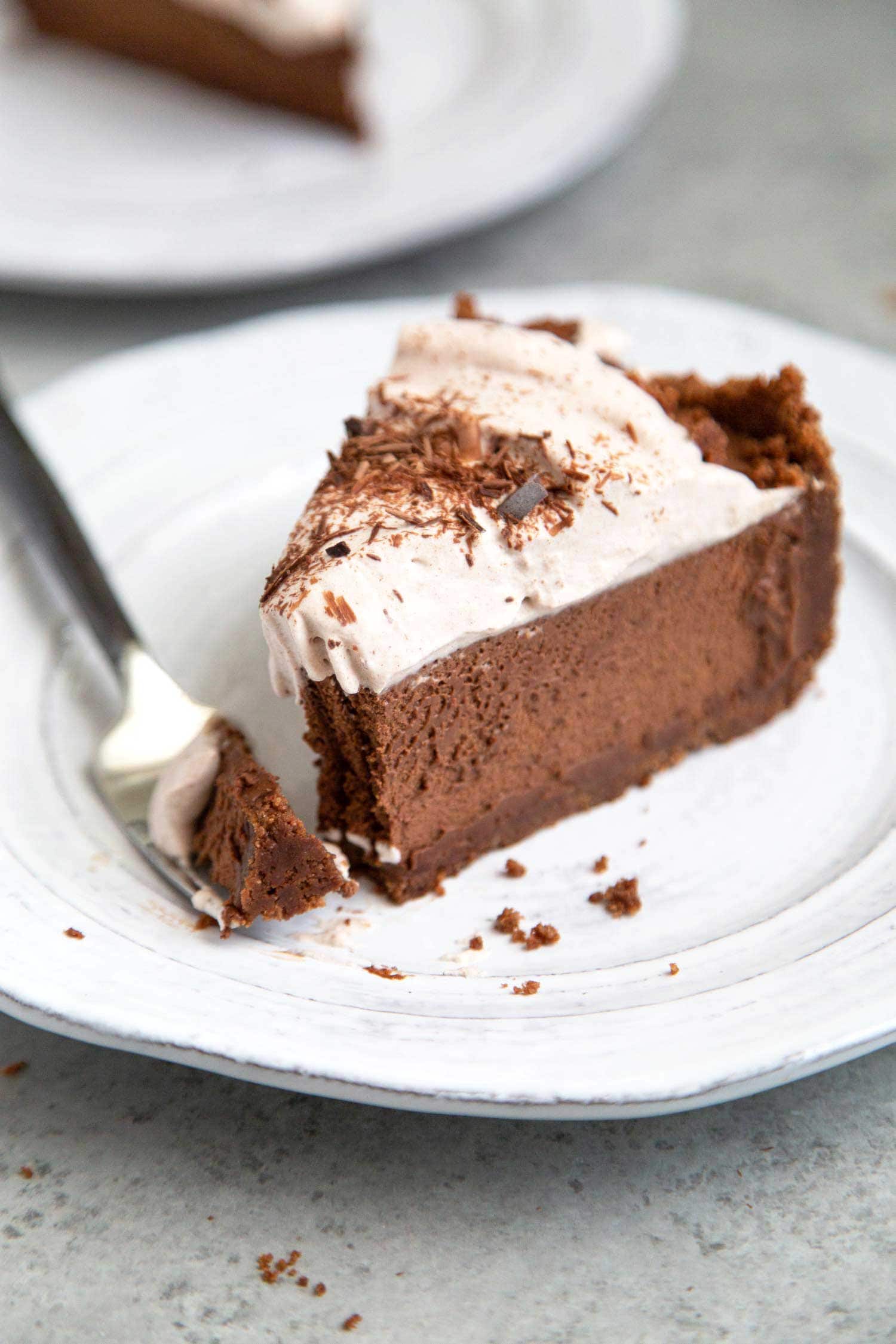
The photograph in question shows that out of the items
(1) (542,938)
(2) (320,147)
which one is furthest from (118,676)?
(2) (320,147)

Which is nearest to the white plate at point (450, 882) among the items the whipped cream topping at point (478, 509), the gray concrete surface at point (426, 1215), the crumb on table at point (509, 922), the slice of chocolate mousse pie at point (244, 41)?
the crumb on table at point (509, 922)

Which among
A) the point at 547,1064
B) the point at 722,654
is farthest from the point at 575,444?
the point at 547,1064

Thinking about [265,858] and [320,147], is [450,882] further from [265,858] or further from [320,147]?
[320,147]

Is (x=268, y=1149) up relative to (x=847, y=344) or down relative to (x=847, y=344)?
down

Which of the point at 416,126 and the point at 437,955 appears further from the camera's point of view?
the point at 416,126

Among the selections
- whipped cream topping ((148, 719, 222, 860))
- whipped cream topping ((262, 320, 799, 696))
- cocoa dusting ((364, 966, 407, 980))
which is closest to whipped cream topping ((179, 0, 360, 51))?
whipped cream topping ((262, 320, 799, 696))

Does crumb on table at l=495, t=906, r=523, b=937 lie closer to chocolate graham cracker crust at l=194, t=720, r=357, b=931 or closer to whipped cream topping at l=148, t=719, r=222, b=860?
chocolate graham cracker crust at l=194, t=720, r=357, b=931

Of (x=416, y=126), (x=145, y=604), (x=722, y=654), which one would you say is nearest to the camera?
(x=722, y=654)

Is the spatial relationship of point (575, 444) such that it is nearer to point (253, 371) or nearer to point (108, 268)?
point (253, 371)
